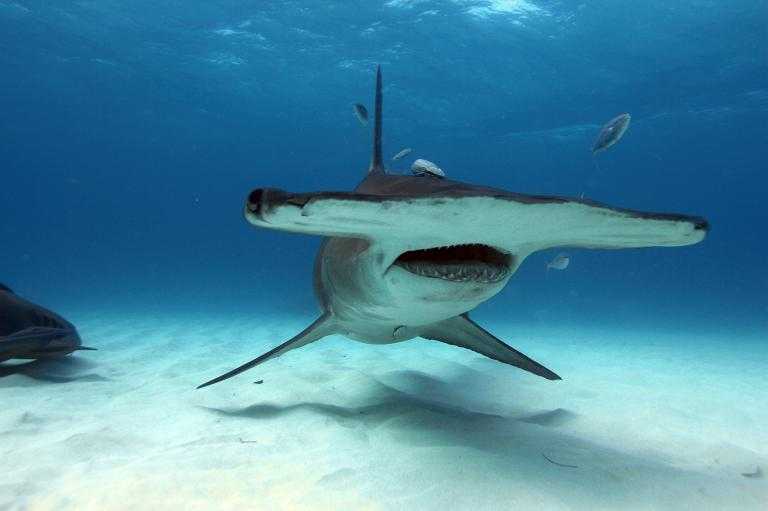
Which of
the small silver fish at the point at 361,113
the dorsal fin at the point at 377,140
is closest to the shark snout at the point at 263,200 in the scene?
the dorsal fin at the point at 377,140

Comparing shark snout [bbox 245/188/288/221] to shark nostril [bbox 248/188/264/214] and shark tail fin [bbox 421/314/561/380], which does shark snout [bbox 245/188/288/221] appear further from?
shark tail fin [bbox 421/314/561/380]

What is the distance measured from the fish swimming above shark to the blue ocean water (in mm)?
3023

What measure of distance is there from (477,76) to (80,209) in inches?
4936

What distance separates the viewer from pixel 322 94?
29844 millimetres

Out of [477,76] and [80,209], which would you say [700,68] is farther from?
[80,209]

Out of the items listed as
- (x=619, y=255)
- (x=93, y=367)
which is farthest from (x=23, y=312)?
(x=619, y=255)

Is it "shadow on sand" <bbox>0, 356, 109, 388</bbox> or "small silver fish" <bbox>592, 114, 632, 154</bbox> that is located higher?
"small silver fish" <bbox>592, 114, 632, 154</bbox>

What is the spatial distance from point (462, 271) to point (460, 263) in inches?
2.9

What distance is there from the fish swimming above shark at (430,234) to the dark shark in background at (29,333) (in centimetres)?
279

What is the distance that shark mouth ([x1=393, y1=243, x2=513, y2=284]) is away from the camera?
8.61 feet

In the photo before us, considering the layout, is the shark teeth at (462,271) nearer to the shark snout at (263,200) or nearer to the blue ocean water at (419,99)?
the shark snout at (263,200)

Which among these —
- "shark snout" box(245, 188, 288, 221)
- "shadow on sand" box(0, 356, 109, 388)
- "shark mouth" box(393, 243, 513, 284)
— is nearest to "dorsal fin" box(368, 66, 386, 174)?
"shark mouth" box(393, 243, 513, 284)

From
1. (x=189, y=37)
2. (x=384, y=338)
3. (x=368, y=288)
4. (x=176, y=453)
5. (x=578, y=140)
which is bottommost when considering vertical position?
(x=176, y=453)

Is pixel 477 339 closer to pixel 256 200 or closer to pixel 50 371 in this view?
pixel 256 200
